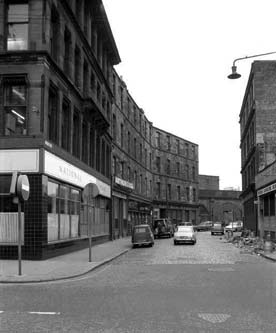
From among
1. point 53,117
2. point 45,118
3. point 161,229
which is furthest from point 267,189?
point 45,118

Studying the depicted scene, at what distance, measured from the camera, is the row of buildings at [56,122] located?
63.7 feet

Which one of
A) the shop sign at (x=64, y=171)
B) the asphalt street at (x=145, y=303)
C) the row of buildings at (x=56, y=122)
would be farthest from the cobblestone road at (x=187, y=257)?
the shop sign at (x=64, y=171)

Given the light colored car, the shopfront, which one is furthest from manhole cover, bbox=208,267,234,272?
the light colored car

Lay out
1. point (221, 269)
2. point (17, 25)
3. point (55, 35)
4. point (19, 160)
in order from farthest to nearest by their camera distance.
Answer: point (55, 35)
point (17, 25)
point (19, 160)
point (221, 269)

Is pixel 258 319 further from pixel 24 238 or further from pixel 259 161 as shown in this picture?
pixel 259 161

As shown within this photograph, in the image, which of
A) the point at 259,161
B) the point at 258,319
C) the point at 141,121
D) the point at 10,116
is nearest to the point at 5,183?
the point at 10,116

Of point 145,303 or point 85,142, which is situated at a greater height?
point 85,142

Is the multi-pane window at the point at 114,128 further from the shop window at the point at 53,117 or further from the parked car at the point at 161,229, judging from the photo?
the shop window at the point at 53,117

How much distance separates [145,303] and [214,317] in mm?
1817

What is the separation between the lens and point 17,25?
67.6ft

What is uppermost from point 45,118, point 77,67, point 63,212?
point 77,67

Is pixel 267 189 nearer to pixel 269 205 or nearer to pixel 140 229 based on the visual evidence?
pixel 269 205

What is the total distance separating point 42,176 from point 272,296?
1135 centimetres

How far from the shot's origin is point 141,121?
184 ft
